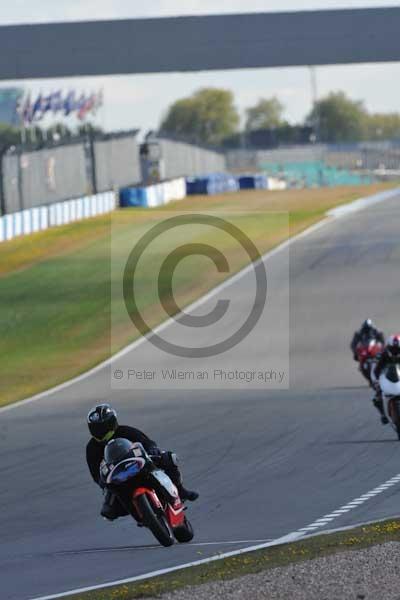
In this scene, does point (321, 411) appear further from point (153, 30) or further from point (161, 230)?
point (161, 230)

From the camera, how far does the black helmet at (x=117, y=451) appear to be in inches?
447

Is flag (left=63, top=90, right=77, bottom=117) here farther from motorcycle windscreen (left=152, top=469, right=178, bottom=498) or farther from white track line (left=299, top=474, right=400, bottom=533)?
motorcycle windscreen (left=152, top=469, right=178, bottom=498)

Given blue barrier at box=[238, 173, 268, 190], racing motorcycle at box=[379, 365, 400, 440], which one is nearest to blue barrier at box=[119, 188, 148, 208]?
blue barrier at box=[238, 173, 268, 190]

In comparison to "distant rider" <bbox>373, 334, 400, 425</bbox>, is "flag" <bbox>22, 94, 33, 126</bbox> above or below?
above

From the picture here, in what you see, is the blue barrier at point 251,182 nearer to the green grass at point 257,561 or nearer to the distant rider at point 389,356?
the distant rider at point 389,356

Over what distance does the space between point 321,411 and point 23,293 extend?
2348 cm

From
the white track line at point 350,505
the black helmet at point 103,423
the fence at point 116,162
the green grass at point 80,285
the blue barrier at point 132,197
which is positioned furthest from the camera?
the fence at point 116,162

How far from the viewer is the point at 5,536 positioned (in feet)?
41.6

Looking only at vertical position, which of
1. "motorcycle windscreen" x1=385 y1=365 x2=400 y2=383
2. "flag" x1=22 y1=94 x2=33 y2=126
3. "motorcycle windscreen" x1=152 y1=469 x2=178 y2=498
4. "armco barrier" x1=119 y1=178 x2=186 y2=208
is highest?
"flag" x1=22 y1=94 x2=33 y2=126

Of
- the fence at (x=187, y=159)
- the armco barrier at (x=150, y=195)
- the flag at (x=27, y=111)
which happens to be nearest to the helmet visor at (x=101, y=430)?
the armco barrier at (x=150, y=195)

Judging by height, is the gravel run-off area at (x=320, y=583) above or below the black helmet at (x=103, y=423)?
below

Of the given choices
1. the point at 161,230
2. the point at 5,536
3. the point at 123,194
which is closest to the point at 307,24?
the point at 5,536

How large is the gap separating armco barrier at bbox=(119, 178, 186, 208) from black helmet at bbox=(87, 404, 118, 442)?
206 feet

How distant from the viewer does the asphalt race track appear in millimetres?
11320
